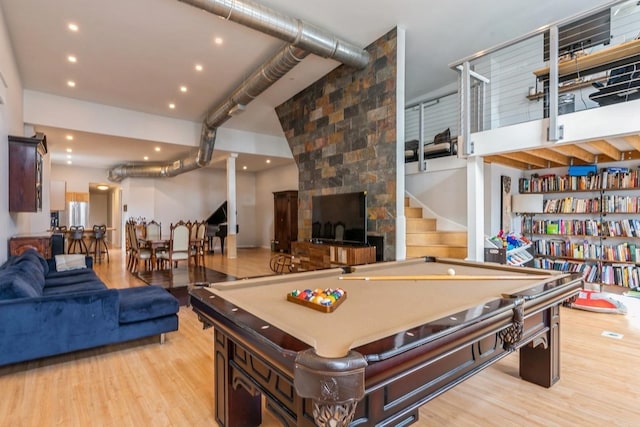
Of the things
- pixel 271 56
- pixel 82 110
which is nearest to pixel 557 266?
pixel 271 56

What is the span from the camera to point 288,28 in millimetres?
4078

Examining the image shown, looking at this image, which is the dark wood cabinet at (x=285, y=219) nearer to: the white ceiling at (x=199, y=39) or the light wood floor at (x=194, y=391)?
the white ceiling at (x=199, y=39)

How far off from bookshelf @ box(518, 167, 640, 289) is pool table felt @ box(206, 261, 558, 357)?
12.5ft

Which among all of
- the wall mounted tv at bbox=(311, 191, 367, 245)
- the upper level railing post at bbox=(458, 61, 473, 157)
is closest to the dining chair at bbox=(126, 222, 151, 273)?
the wall mounted tv at bbox=(311, 191, 367, 245)

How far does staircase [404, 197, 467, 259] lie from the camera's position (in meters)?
4.94

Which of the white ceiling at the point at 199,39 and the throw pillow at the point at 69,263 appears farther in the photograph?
the throw pillow at the point at 69,263

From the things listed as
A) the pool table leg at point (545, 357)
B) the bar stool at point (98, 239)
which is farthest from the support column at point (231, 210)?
the pool table leg at point (545, 357)

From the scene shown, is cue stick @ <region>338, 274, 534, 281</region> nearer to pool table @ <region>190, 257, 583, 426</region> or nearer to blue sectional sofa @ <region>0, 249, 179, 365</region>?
pool table @ <region>190, 257, 583, 426</region>

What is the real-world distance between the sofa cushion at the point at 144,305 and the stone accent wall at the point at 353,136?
2.94 metres

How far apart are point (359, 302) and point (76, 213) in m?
12.8

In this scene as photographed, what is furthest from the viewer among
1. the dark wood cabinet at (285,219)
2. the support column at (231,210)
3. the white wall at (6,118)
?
the dark wood cabinet at (285,219)

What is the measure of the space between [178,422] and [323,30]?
4.75m

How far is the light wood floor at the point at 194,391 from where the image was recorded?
1.96 meters

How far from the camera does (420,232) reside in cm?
534
